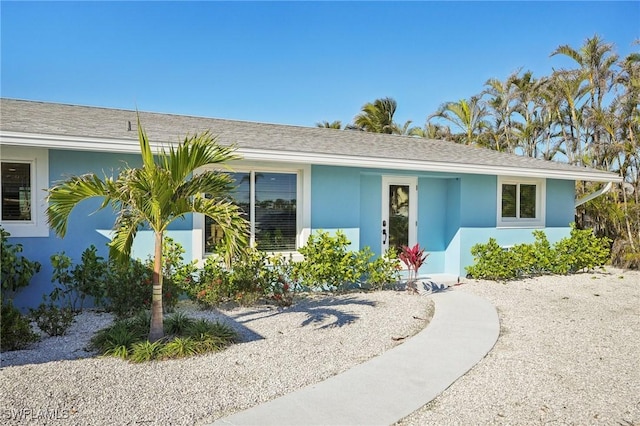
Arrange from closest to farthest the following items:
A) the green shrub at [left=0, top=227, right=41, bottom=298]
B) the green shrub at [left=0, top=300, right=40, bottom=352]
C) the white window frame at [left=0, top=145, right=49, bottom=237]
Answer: the green shrub at [left=0, top=300, right=40, bottom=352]
the green shrub at [left=0, top=227, right=41, bottom=298]
the white window frame at [left=0, top=145, right=49, bottom=237]

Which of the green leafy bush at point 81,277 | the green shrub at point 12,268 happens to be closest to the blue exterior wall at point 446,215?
the green leafy bush at point 81,277

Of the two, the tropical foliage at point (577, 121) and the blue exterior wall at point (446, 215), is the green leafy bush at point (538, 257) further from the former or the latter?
the tropical foliage at point (577, 121)

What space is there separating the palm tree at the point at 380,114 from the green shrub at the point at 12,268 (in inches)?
893

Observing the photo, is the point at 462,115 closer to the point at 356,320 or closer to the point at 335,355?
the point at 356,320

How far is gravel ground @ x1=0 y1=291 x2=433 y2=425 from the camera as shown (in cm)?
327

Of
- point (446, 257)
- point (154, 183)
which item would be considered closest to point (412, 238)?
point (446, 257)

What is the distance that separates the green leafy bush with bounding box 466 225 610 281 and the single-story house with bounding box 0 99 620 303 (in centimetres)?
54

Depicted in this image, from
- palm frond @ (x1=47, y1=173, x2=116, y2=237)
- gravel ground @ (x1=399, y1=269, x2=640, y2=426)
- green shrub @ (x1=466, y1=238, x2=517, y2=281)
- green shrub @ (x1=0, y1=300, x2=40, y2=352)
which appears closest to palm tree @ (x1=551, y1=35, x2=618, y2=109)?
green shrub @ (x1=466, y1=238, x2=517, y2=281)

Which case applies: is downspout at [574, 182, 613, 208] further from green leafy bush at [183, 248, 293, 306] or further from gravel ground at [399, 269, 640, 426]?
green leafy bush at [183, 248, 293, 306]

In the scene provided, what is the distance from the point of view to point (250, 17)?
1068 cm

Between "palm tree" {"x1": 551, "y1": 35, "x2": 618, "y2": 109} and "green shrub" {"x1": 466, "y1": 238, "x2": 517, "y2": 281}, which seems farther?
"palm tree" {"x1": 551, "y1": 35, "x2": 618, "y2": 109}

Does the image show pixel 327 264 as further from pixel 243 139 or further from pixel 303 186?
pixel 243 139

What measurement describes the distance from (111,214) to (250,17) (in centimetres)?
661

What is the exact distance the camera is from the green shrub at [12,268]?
5805 millimetres
